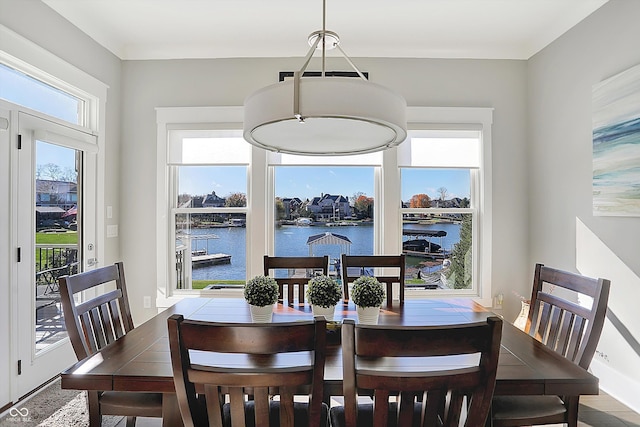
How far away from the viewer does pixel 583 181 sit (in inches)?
123

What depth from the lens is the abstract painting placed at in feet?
8.50

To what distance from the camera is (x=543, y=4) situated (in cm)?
310

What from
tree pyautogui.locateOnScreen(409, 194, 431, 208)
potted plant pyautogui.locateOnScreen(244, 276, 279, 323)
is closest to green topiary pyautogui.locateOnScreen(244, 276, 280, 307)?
potted plant pyautogui.locateOnScreen(244, 276, 279, 323)

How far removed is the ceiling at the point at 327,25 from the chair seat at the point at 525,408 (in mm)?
2756

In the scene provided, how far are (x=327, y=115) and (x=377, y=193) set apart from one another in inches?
101

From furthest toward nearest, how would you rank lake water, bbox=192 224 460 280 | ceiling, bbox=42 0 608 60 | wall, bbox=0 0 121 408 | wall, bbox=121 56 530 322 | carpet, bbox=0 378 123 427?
lake water, bbox=192 224 460 280, wall, bbox=121 56 530 322, ceiling, bbox=42 0 608 60, wall, bbox=0 0 121 408, carpet, bbox=0 378 123 427

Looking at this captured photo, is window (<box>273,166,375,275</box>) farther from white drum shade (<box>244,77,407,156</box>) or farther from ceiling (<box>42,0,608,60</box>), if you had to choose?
white drum shade (<box>244,77,407,156</box>)

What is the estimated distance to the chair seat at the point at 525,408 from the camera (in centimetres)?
166

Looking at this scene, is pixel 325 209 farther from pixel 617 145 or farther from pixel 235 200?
pixel 617 145

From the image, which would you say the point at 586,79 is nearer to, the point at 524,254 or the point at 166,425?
the point at 524,254

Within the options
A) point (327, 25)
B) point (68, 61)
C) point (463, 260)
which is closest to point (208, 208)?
point (68, 61)

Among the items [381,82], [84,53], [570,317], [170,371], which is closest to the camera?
[170,371]

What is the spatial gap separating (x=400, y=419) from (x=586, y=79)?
10.2 feet

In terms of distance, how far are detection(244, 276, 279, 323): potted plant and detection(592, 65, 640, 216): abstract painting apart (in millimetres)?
2380
